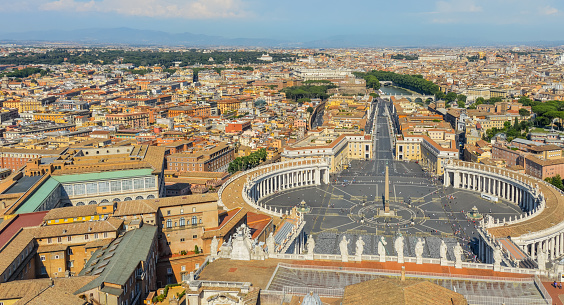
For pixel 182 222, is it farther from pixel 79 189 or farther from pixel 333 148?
pixel 333 148

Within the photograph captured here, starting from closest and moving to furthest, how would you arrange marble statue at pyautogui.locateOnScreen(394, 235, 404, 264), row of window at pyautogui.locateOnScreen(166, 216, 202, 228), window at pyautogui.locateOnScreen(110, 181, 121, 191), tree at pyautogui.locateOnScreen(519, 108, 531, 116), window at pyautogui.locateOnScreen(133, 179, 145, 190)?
1. marble statue at pyautogui.locateOnScreen(394, 235, 404, 264)
2. row of window at pyautogui.locateOnScreen(166, 216, 202, 228)
3. window at pyautogui.locateOnScreen(110, 181, 121, 191)
4. window at pyautogui.locateOnScreen(133, 179, 145, 190)
5. tree at pyautogui.locateOnScreen(519, 108, 531, 116)

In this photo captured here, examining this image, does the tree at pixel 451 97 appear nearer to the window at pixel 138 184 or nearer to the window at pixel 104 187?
the window at pixel 138 184

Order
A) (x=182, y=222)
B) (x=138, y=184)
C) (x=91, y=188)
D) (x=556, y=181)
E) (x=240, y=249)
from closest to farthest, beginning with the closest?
(x=240, y=249) → (x=182, y=222) → (x=91, y=188) → (x=138, y=184) → (x=556, y=181)

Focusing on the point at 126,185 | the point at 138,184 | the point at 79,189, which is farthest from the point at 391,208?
the point at 79,189

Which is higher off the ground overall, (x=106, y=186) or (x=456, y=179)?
(x=106, y=186)

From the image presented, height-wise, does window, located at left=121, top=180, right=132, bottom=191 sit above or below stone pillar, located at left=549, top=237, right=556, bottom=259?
above

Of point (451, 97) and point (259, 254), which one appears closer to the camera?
point (259, 254)

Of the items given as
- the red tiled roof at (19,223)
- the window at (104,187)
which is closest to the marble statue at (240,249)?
the red tiled roof at (19,223)

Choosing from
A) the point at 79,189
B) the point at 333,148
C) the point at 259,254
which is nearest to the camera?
the point at 259,254

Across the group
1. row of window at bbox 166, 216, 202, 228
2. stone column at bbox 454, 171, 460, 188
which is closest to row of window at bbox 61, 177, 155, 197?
row of window at bbox 166, 216, 202, 228

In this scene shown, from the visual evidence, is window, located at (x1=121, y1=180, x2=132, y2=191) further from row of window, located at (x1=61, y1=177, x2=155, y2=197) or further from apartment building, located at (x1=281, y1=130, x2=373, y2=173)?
apartment building, located at (x1=281, y1=130, x2=373, y2=173)
